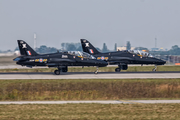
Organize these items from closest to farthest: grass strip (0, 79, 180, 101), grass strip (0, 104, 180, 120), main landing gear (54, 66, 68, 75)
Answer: grass strip (0, 104, 180, 120), grass strip (0, 79, 180, 101), main landing gear (54, 66, 68, 75)

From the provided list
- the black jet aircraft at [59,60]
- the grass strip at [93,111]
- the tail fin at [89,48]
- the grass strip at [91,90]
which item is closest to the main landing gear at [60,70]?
the black jet aircraft at [59,60]

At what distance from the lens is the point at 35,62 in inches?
1598

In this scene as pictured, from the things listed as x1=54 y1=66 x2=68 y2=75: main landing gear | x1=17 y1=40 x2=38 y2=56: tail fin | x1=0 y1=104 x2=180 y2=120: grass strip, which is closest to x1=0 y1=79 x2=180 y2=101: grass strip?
x1=0 y1=104 x2=180 y2=120: grass strip

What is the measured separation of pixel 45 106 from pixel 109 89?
431 inches

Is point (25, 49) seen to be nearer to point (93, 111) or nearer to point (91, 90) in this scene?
point (91, 90)

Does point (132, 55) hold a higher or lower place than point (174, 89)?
higher

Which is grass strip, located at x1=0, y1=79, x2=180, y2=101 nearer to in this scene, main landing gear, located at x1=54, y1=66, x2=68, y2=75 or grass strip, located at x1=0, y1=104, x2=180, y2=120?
grass strip, located at x1=0, y1=104, x2=180, y2=120

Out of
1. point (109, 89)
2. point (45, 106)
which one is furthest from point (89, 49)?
point (45, 106)

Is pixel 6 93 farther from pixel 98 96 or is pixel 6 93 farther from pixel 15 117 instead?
pixel 15 117

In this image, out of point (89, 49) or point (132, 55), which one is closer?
point (132, 55)

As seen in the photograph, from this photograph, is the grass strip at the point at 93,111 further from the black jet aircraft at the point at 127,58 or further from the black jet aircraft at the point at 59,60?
the black jet aircraft at the point at 127,58

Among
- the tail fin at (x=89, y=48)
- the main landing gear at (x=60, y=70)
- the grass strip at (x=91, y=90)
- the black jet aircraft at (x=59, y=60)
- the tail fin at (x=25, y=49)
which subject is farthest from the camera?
the tail fin at (x=89, y=48)

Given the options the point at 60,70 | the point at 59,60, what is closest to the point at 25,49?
the point at 59,60

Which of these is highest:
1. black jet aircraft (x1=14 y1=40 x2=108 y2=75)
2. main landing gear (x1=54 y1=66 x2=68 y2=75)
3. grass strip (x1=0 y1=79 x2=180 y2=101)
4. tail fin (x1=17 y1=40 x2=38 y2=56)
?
tail fin (x1=17 y1=40 x2=38 y2=56)
